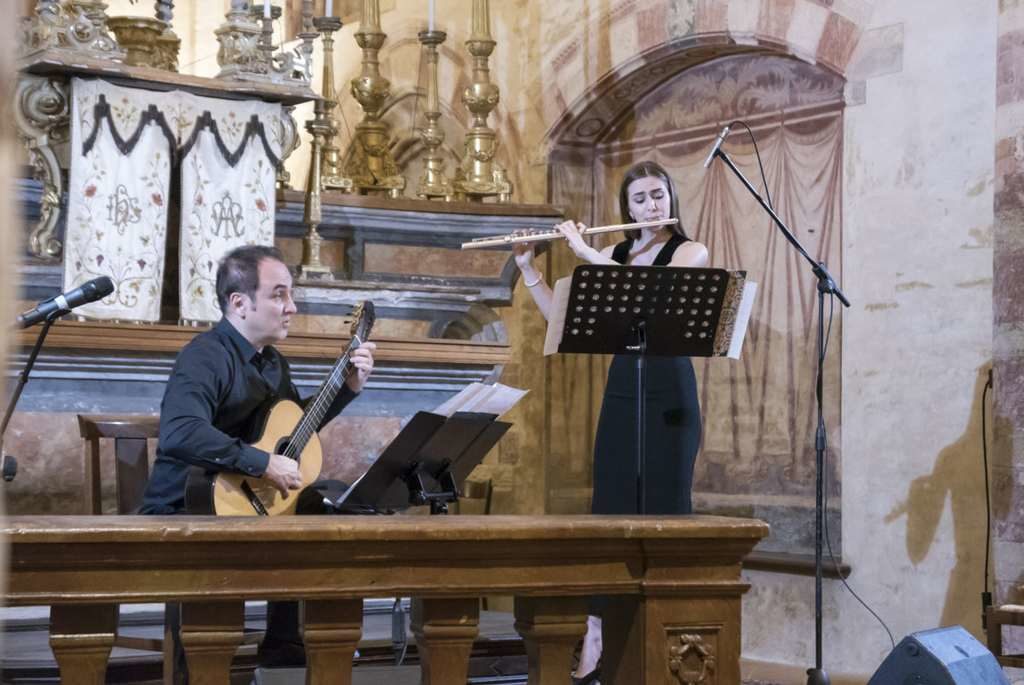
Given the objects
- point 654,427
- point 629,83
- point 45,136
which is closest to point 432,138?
point 629,83

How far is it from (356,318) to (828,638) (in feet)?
11.4

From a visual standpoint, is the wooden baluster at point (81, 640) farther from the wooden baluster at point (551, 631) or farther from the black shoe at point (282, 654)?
the black shoe at point (282, 654)

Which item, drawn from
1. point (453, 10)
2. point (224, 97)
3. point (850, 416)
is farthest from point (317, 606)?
point (453, 10)

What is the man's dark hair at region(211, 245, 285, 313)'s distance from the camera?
4379mm

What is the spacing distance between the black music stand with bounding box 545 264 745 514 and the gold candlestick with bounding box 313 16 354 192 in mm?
3255

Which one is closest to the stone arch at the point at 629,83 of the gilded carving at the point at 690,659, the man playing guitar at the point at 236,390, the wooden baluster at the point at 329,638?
the man playing guitar at the point at 236,390

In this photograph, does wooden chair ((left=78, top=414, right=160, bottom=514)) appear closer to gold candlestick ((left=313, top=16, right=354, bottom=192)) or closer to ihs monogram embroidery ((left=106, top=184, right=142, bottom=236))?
ihs monogram embroidery ((left=106, top=184, right=142, bottom=236))

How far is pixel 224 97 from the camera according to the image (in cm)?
641

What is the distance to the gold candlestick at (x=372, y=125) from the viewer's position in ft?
25.1

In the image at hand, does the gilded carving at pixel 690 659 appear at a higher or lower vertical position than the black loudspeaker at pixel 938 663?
higher

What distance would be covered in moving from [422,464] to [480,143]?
136 inches

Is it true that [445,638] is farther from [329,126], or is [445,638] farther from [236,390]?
[329,126]

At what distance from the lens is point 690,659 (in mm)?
A: 2246

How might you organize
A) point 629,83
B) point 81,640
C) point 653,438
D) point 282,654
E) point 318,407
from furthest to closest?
point 629,83 → point 653,438 → point 318,407 → point 282,654 → point 81,640
